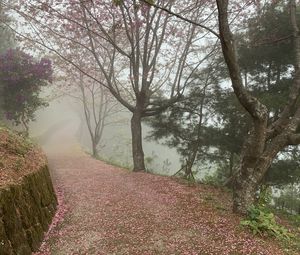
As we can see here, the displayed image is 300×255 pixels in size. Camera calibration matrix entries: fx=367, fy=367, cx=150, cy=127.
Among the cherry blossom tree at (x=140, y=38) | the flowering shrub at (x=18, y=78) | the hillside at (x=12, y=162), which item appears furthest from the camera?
the flowering shrub at (x=18, y=78)

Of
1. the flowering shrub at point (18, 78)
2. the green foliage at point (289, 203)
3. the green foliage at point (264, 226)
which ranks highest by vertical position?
the flowering shrub at point (18, 78)

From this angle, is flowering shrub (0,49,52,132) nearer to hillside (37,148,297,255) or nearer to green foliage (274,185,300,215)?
hillside (37,148,297,255)

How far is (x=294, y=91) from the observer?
11.3 metres

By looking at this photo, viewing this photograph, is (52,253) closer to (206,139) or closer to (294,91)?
(294,91)

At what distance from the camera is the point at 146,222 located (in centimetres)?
980

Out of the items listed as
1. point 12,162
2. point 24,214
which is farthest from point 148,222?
point 12,162

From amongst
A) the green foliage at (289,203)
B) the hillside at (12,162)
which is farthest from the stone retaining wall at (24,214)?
the green foliage at (289,203)

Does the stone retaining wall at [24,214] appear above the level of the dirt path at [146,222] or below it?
above

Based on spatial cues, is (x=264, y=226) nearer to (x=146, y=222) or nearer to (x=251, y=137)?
(x=251, y=137)

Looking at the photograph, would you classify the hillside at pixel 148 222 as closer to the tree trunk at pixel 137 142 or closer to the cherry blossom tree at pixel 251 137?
the cherry blossom tree at pixel 251 137

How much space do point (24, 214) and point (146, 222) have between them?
3399 mm

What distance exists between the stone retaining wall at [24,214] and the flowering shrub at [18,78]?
14.1 m

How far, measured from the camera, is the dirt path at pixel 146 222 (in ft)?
26.7

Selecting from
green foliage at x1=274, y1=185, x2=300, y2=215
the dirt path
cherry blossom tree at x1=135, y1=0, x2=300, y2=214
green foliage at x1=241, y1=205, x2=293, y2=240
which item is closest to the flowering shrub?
the dirt path
